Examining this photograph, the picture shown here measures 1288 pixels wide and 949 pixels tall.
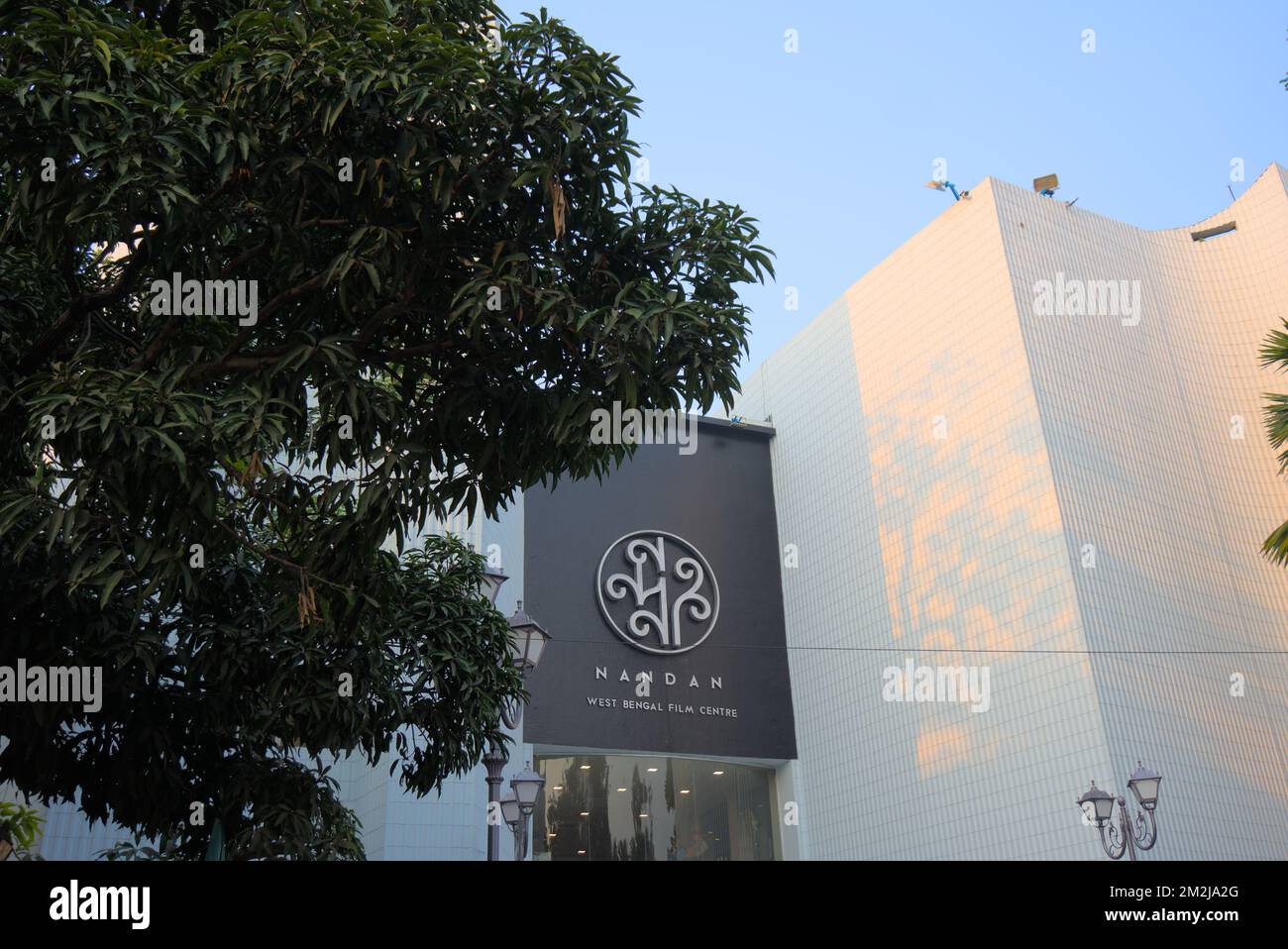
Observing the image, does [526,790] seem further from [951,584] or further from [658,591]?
[658,591]

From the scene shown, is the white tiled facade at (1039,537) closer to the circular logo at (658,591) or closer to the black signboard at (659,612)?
the black signboard at (659,612)

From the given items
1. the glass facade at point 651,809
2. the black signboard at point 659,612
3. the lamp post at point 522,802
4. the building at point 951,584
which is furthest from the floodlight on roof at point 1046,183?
the lamp post at point 522,802

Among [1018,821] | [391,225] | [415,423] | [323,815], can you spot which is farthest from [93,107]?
[1018,821]

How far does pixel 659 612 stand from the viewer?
29359 mm

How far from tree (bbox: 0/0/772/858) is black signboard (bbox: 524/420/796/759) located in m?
19.7

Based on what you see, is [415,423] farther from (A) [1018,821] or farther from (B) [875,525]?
(B) [875,525]

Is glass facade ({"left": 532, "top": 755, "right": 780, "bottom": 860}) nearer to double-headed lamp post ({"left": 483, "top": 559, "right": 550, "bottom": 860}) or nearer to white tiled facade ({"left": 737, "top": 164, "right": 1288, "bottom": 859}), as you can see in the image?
white tiled facade ({"left": 737, "top": 164, "right": 1288, "bottom": 859})

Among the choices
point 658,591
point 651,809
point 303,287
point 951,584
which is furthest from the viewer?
point 658,591

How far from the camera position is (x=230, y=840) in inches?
390

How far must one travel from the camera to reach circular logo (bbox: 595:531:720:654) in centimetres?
2898

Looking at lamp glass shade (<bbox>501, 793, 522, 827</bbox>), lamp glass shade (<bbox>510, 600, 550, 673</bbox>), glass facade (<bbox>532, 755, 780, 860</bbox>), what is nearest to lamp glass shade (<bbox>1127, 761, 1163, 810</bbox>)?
lamp glass shade (<bbox>501, 793, 522, 827</bbox>)

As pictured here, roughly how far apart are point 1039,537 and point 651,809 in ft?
38.4

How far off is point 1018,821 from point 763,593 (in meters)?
9.63

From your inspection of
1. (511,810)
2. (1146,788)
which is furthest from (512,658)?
(1146,788)
